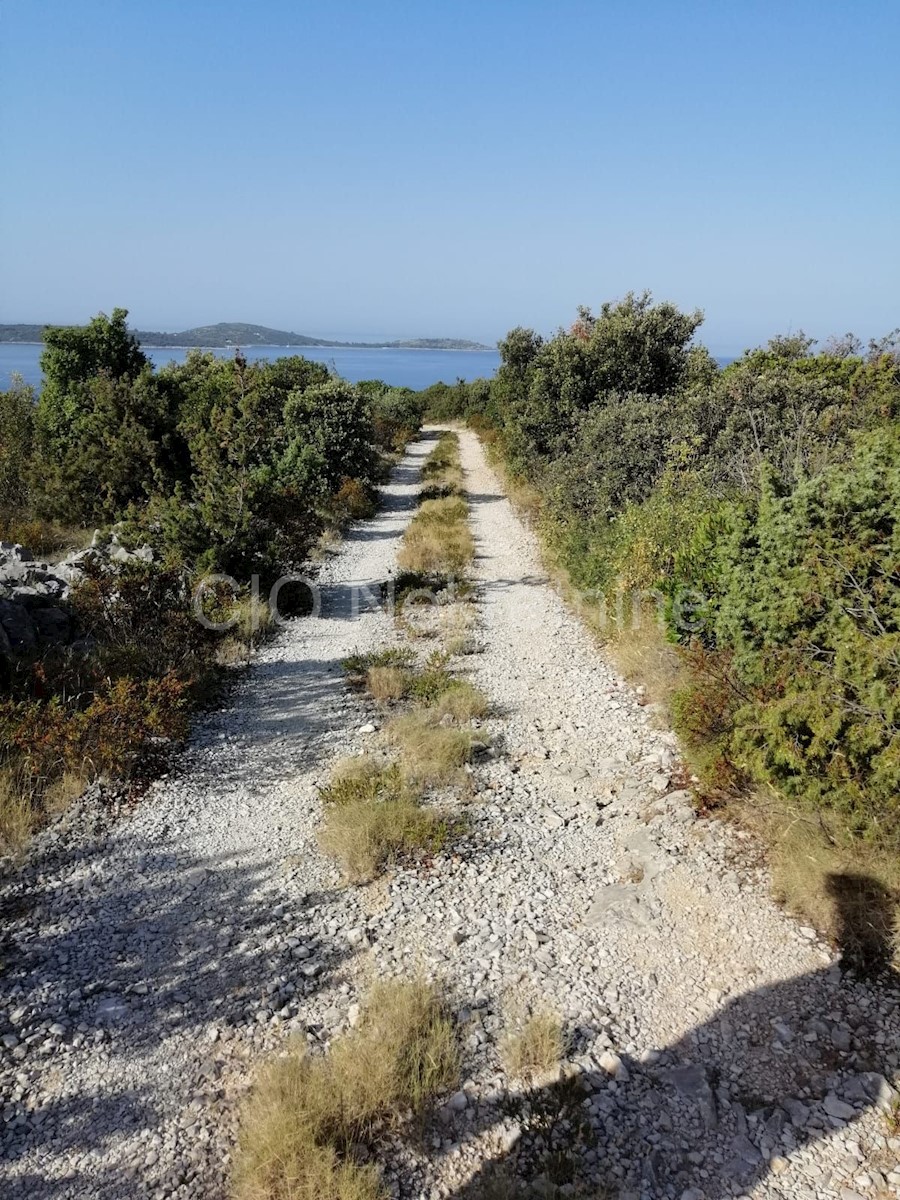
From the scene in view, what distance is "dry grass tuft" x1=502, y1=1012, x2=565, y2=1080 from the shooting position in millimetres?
3900

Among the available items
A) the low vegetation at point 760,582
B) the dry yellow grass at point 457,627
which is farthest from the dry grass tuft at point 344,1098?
the dry yellow grass at point 457,627

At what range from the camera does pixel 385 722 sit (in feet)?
27.2

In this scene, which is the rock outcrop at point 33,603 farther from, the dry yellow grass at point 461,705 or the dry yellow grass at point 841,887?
the dry yellow grass at point 841,887

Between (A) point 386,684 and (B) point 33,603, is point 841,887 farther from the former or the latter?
(B) point 33,603

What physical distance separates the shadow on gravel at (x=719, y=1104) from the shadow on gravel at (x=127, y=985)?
1587 millimetres

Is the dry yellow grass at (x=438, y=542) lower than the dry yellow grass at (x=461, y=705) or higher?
higher

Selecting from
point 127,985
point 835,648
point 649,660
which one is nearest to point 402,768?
point 127,985

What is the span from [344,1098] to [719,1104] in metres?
2.02

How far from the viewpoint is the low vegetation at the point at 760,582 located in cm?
502

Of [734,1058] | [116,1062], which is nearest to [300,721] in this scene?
[116,1062]

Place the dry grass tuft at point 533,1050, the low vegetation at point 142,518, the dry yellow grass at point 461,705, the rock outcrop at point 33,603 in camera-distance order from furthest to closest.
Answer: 1. the rock outcrop at point 33,603
2. the dry yellow grass at point 461,705
3. the low vegetation at point 142,518
4. the dry grass tuft at point 533,1050

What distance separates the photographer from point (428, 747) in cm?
735

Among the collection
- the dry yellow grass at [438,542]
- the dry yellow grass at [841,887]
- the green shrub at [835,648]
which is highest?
the green shrub at [835,648]

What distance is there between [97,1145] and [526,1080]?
7.38 ft
